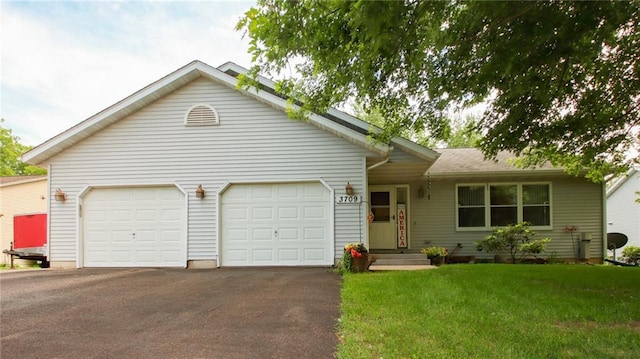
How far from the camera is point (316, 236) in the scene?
29.9ft

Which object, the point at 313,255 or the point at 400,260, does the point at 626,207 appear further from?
the point at 313,255

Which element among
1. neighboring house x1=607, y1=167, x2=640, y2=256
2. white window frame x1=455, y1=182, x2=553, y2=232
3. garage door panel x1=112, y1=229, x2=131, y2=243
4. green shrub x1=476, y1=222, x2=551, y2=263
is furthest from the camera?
neighboring house x1=607, y1=167, x2=640, y2=256

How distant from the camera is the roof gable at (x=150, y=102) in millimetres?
9133

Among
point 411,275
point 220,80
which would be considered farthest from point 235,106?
point 411,275

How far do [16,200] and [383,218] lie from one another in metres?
17.0

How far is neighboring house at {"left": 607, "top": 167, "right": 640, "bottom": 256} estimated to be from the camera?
1794 cm

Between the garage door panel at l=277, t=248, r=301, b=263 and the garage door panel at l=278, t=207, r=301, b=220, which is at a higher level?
the garage door panel at l=278, t=207, r=301, b=220

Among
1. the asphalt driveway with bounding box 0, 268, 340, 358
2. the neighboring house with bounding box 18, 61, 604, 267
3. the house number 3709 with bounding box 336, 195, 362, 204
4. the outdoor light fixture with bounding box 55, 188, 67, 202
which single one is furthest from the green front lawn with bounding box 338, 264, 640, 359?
the outdoor light fixture with bounding box 55, 188, 67, 202

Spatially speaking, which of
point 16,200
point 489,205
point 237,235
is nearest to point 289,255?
point 237,235

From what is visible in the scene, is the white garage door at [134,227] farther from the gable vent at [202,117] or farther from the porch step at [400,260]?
the porch step at [400,260]

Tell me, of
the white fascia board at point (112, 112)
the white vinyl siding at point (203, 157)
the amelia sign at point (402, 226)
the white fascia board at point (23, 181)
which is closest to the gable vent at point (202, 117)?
the white vinyl siding at point (203, 157)

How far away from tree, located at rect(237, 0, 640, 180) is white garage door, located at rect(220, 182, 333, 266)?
2741 millimetres

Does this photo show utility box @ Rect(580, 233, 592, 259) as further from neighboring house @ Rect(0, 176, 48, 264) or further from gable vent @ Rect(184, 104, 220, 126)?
neighboring house @ Rect(0, 176, 48, 264)

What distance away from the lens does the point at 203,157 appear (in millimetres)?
9453
